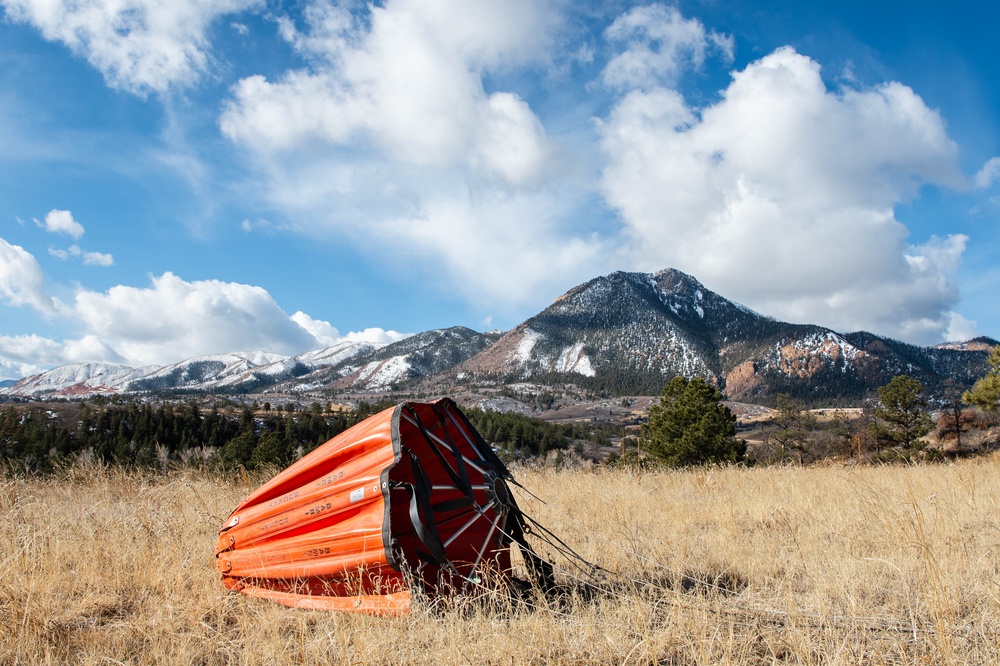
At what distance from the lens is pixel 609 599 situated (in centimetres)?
388

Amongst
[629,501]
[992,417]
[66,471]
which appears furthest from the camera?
[992,417]

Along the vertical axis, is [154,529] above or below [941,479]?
above

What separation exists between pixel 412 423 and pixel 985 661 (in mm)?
3535

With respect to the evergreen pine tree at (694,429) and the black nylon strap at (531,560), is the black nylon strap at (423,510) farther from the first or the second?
the evergreen pine tree at (694,429)

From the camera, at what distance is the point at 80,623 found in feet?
11.4

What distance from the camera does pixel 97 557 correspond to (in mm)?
4504

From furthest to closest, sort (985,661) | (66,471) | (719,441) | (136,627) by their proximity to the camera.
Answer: (719,441)
(66,471)
(136,627)
(985,661)

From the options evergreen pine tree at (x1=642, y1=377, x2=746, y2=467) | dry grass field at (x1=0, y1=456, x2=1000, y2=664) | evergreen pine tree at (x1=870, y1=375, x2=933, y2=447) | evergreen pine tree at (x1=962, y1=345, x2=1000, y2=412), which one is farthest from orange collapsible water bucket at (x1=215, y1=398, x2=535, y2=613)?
evergreen pine tree at (x1=870, y1=375, x2=933, y2=447)

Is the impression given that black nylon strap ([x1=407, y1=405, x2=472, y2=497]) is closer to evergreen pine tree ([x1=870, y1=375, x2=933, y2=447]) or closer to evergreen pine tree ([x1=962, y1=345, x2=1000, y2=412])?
evergreen pine tree ([x1=962, y1=345, x2=1000, y2=412])

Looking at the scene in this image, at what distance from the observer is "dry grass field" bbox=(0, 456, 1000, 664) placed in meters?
2.83

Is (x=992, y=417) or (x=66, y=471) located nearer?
(x=66, y=471)

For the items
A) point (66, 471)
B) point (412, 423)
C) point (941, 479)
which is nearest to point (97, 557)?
point (412, 423)

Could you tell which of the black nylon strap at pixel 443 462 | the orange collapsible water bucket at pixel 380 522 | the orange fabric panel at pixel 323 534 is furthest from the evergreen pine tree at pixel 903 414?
the orange fabric panel at pixel 323 534

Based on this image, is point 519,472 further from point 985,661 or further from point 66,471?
point 985,661
